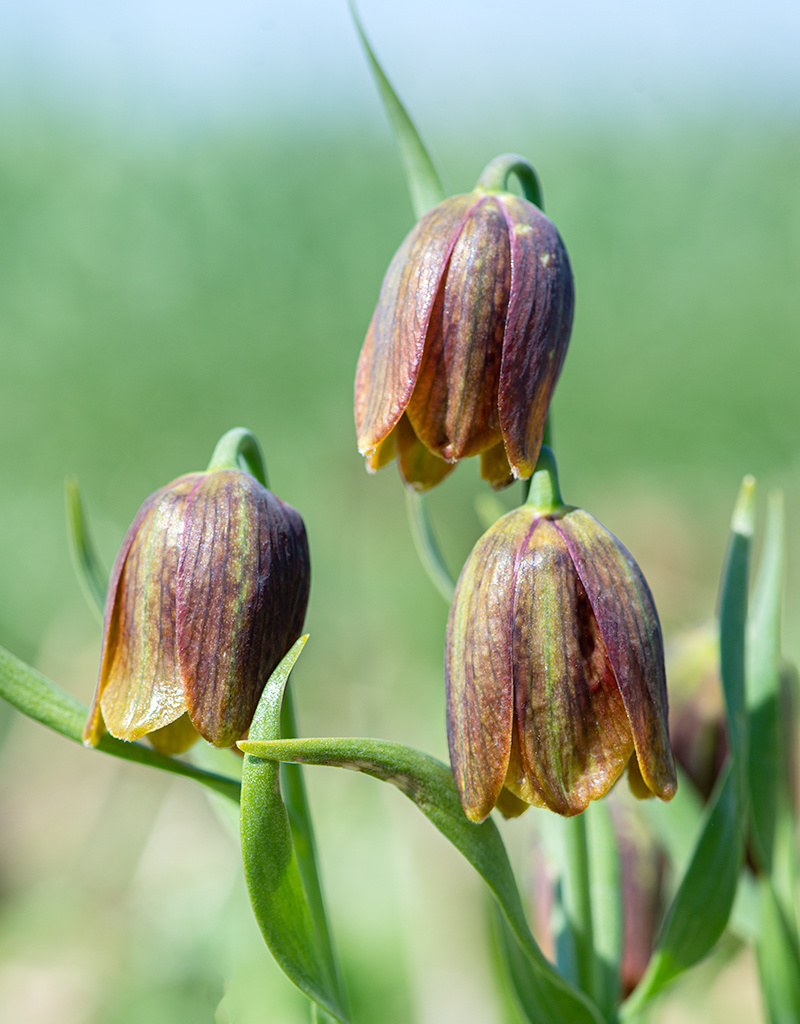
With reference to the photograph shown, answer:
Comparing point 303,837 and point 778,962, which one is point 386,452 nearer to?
point 303,837

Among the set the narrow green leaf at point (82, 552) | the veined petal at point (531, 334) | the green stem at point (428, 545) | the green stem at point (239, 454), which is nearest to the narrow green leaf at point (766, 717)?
the green stem at point (428, 545)

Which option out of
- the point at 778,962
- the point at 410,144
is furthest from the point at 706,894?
the point at 410,144

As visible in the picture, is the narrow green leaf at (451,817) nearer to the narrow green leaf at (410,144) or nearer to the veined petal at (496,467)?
the veined petal at (496,467)

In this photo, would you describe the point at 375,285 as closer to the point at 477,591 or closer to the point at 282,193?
the point at 282,193

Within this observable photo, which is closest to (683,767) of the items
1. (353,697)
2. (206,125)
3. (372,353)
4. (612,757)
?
(612,757)

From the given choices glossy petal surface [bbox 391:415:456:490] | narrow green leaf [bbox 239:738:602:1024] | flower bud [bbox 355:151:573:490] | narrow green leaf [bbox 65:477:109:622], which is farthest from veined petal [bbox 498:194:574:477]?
A: narrow green leaf [bbox 65:477:109:622]

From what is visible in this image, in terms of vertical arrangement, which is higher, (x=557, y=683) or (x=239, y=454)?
(x=239, y=454)
